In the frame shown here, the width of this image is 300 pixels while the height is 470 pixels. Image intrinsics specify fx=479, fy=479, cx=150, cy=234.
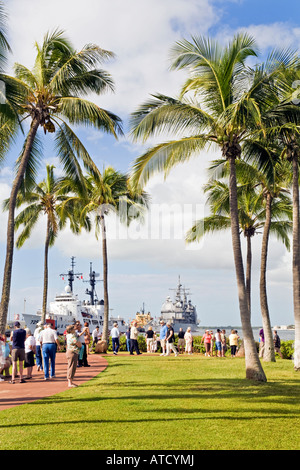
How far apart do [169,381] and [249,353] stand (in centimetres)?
238

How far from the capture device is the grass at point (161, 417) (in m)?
6.48

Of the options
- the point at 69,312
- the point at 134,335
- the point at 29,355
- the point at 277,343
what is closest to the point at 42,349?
the point at 29,355

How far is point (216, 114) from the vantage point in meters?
14.7

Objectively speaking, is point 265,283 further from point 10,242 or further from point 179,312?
point 179,312

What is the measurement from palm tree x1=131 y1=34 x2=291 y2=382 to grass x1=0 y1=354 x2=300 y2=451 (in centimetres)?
283

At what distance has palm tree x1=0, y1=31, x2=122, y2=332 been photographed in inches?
555

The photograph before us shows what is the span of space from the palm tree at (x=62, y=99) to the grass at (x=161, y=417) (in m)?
5.63

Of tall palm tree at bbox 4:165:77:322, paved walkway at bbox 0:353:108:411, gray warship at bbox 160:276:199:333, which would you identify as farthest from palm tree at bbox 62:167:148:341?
gray warship at bbox 160:276:199:333

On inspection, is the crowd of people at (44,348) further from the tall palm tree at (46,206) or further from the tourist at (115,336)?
the tall palm tree at (46,206)

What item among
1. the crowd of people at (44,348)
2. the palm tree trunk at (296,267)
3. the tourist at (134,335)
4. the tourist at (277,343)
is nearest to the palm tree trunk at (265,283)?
the palm tree trunk at (296,267)

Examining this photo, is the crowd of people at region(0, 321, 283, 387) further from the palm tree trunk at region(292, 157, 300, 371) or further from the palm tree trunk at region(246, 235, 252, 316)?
the palm tree trunk at region(292, 157, 300, 371)

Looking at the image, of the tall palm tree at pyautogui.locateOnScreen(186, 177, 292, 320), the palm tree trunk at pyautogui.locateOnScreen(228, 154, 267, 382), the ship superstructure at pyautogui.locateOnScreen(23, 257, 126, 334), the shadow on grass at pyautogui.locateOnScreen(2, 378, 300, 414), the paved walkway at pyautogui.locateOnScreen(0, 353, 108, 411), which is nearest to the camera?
the shadow on grass at pyautogui.locateOnScreen(2, 378, 300, 414)

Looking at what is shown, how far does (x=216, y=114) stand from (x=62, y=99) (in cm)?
469

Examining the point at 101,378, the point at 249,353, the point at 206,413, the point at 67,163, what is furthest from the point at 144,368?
the point at 206,413
